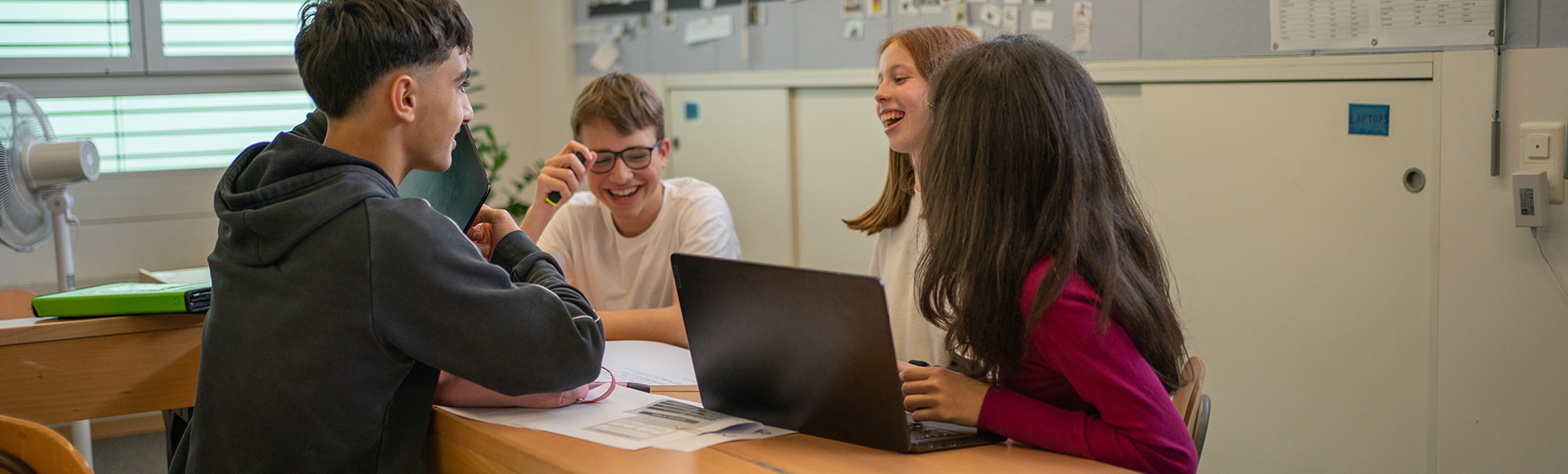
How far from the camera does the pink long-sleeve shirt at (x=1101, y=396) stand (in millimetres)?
1057

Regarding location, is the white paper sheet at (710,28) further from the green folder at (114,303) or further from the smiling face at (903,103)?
the green folder at (114,303)

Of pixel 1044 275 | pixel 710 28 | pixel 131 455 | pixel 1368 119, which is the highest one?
pixel 710 28

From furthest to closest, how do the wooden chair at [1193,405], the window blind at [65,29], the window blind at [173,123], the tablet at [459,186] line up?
the window blind at [173,123], the window blind at [65,29], the tablet at [459,186], the wooden chair at [1193,405]

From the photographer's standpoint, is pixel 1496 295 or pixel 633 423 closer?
pixel 633 423

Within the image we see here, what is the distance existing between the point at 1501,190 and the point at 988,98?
4.70 ft

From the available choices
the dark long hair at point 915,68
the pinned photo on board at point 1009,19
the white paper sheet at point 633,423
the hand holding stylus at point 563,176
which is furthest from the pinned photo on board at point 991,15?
the white paper sheet at point 633,423

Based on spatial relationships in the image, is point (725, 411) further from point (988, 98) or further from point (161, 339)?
point (161, 339)

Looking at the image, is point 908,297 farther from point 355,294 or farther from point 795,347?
point 355,294

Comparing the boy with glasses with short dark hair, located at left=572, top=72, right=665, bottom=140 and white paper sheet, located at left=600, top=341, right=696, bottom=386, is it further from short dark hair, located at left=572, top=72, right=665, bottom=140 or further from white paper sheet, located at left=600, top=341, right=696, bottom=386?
white paper sheet, located at left=600, top=341, right=696, bottom=386

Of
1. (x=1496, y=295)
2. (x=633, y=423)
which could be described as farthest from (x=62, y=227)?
(x=1496, y=295)

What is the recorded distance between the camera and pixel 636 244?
229 centimetres

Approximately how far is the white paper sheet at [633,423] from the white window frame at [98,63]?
10.5ft

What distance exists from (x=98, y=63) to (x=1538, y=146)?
13.8ft

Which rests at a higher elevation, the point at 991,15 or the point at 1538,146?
the point at 991,15
